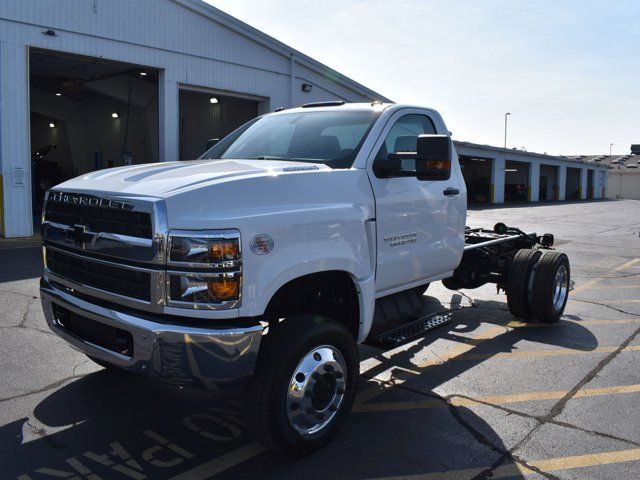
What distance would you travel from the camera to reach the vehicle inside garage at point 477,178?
41438 millimetres

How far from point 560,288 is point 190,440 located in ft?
16.2

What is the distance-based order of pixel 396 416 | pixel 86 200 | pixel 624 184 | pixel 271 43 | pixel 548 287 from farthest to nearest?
1. pixel 624 184
2. pixel 271 43
3. pixel 548 287
4. pixel 396 416
5. pixel 86 200

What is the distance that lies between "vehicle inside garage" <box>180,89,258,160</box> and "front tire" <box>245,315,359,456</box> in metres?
19.8

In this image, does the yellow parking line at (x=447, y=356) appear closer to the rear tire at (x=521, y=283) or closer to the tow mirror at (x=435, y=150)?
the rear tire at (x=521, y=283)

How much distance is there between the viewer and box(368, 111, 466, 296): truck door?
13.5ft

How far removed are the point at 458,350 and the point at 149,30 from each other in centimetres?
1310

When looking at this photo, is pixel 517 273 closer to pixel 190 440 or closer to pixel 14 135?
pixel 190 440

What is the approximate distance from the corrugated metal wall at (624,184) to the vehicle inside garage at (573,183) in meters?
11.4

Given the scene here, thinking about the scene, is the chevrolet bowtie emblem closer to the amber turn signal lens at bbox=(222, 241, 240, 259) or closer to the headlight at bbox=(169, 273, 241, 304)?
the headlight at bbox=(169, 273, 241, 304)

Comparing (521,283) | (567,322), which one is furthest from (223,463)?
(567,322)

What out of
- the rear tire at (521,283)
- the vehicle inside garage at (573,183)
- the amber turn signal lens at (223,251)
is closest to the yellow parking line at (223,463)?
the amber turn signal lens at (223,251)

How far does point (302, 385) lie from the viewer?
3.26 m

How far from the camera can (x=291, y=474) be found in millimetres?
3217

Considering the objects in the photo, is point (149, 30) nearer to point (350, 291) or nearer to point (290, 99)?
point (290, 99)
